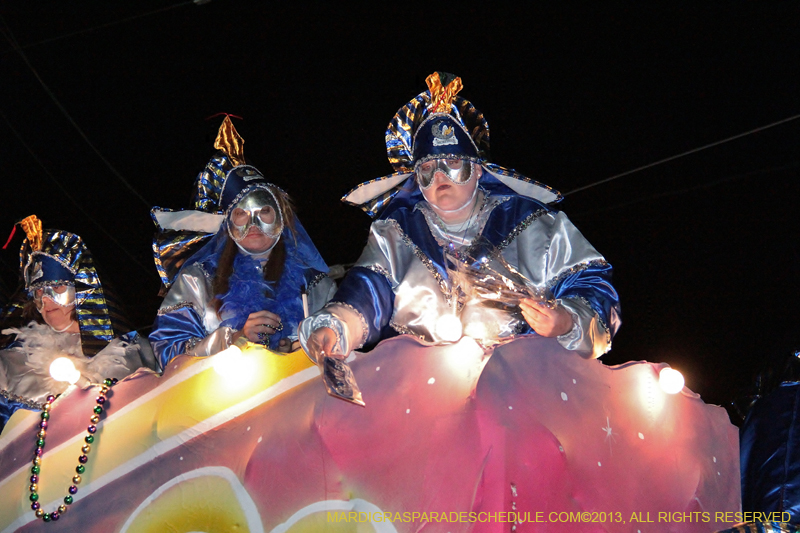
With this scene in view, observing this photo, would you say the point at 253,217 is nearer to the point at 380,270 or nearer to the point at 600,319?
the point at 380,270

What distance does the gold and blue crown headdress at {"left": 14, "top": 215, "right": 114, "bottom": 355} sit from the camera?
338 centimetres

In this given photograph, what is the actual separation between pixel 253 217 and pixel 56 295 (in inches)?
36.2

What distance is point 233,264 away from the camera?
340 centimetres

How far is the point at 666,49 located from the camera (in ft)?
12.9

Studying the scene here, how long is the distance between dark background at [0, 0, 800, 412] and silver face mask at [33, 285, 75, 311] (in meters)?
1.35

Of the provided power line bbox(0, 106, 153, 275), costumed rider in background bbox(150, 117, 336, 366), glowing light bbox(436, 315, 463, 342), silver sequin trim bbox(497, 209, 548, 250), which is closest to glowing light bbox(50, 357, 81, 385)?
costumed rider in background bbox(150, 117, 336, 366)

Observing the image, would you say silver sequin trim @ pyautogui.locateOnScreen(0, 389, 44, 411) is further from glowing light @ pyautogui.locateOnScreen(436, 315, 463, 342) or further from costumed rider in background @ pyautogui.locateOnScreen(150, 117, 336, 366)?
glowing light @ pyautogui.locateOnScreen(436, 315, 463, 342)

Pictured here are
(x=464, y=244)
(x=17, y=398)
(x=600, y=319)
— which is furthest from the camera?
(x=17, y=398)

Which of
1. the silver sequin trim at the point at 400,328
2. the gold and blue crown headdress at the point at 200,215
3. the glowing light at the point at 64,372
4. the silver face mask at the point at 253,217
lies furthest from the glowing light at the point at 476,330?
the glowing light at the point at 64,372

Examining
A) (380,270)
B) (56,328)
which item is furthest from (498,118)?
(56,328)

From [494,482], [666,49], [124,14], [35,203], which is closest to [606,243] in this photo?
[666,49]

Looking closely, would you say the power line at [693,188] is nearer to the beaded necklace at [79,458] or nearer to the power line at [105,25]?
the power line at [105,25]

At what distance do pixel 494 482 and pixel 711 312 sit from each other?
7.37ft

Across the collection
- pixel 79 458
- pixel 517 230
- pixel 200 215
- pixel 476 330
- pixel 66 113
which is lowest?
pixel 79 458
